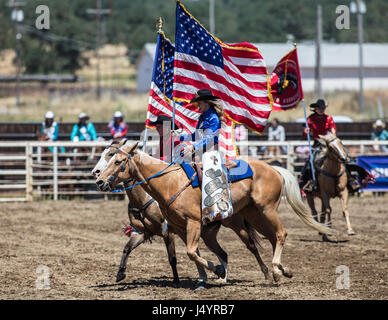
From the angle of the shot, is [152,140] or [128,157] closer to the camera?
[128,157]

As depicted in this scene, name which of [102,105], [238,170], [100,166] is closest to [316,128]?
[238,170]

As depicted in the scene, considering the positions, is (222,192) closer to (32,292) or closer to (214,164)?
(214,164)

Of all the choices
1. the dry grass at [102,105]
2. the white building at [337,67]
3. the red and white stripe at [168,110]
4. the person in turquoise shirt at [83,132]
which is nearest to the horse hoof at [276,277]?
the red and white stripe at [168,110]

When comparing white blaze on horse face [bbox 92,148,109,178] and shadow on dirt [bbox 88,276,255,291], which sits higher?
white blaze on horse face [bbox 92,148,109,178]

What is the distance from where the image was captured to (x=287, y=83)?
1217cm

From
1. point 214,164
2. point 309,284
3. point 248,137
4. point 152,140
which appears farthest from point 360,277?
point 248,137

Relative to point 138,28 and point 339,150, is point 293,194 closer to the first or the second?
point 339,150

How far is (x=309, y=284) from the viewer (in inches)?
322

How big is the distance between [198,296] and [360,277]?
95.2 inches

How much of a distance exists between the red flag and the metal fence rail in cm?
557

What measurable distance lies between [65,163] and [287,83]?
8.59 metres

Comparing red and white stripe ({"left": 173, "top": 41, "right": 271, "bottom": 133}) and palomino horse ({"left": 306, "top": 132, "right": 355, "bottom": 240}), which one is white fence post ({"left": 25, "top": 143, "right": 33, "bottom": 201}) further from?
red and white stripe ({"left": 173, "top": 41, "right": 271, "bottom": 133})

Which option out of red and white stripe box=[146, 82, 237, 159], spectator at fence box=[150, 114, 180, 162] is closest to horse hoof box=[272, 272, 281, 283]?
spectator at fence box=[150, 114, 180, 162]

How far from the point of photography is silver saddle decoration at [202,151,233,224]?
25.9ft
